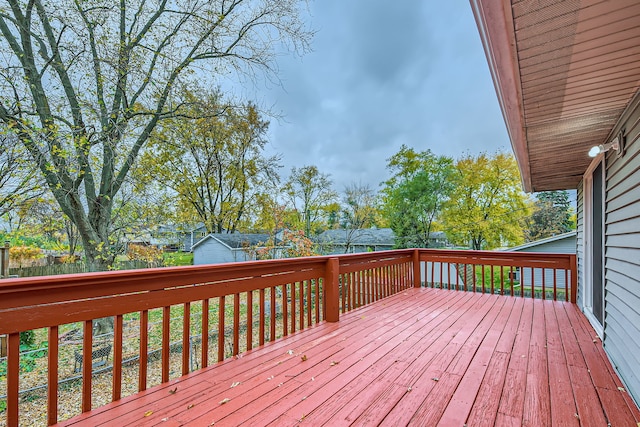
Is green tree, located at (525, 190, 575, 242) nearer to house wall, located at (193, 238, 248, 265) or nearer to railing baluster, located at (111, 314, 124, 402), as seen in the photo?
house wall, located at (193, 238, 248, 265)

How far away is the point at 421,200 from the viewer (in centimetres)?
1571

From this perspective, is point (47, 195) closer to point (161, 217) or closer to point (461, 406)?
point (161, 217)

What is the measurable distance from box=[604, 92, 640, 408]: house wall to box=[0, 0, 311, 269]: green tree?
21.1ft

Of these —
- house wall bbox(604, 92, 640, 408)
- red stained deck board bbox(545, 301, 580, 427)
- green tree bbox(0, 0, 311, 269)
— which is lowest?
red stained deck board bbox(545, 301, 580, 427)

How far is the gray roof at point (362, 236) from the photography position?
591 inches

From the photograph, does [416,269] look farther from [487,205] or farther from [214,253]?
[487,205]

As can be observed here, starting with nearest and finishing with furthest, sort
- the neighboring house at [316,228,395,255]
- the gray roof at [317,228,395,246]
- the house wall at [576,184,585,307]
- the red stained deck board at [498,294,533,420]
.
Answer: the red stained deck board at [498,294,533,420] → the house wall at [576,184,585,307] → the neighboring house at [316,228,395,255] → the gray roof at [317,228,395,246]

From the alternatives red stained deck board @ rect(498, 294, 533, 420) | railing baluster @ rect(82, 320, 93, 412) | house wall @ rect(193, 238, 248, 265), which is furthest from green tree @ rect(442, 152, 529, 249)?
railing baluster @ rect(82, 320, 93, 412)

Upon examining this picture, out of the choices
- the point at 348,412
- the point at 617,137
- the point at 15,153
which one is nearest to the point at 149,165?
the point at 15,153

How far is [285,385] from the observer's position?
2131mm

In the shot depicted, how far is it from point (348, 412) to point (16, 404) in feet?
5.56

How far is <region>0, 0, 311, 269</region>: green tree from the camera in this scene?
5.70m

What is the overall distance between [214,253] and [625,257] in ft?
46.6

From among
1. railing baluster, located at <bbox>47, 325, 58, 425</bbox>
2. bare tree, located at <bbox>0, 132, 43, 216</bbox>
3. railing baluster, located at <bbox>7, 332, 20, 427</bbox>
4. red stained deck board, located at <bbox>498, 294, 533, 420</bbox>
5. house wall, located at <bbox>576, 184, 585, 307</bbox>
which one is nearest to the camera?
railing baluster, located at <bbox>7, 332, 20, 427</bbox>
